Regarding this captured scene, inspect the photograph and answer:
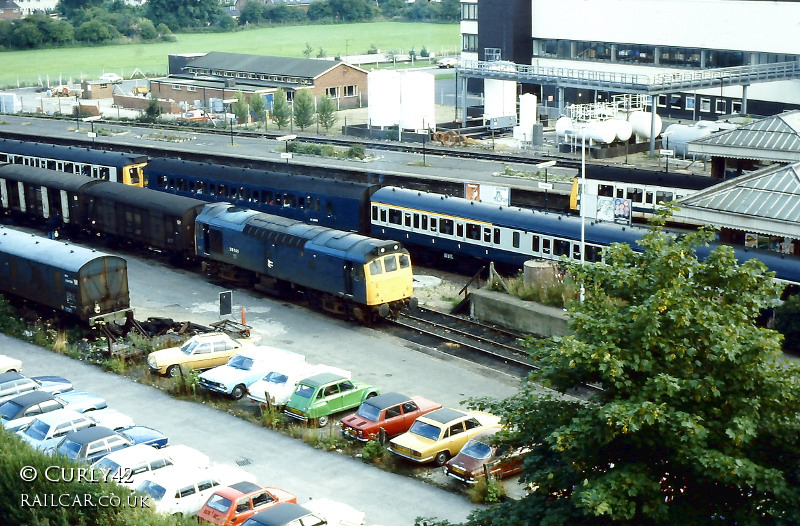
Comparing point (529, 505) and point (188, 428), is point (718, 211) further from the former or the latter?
point (529, 505)

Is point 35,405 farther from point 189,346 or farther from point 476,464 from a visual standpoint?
point 476,464

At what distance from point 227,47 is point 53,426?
141 meters

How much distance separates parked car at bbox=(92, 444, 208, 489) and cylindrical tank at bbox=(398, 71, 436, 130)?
57.9m

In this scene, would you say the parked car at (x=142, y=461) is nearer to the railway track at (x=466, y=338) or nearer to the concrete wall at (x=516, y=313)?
the railway track at (x=466, y=338)

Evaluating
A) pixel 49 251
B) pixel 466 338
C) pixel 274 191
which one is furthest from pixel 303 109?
pixel 466 338

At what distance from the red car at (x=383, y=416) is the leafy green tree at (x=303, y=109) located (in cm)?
5779

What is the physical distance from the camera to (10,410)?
25609 millimetres

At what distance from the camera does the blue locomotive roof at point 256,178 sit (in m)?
45.2

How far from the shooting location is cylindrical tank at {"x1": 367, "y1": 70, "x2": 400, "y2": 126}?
7975 centimetres

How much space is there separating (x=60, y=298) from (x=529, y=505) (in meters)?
23.4

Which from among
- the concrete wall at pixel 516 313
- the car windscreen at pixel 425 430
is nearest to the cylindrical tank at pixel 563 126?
the concrete wall at pixel 516 313

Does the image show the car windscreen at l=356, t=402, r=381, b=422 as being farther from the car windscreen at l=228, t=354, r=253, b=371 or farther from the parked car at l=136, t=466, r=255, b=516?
the car windscreen at l=228, t=354, r=253, b=371

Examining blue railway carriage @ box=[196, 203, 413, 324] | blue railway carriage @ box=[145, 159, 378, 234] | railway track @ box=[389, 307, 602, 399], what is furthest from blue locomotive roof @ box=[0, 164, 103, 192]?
railway track @ box=[389, 307, 602, 399]

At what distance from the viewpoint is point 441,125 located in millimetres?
82188
